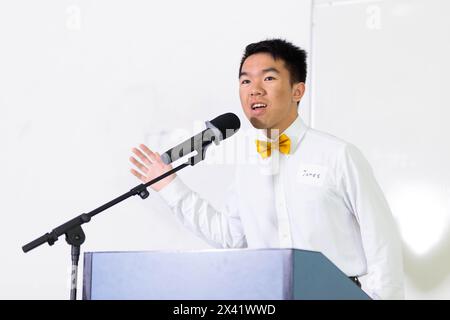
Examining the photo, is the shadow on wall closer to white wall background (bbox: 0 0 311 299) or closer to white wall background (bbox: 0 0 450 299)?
white wall background (bbox: 0 0 450 299)

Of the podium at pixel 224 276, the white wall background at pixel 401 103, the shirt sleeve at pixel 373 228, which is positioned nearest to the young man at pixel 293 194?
the shirt sleeve at pixel 373 228

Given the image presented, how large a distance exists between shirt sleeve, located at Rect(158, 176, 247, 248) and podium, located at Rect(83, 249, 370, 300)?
1117mm

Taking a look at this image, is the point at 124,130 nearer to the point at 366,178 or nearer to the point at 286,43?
the point at 286,43

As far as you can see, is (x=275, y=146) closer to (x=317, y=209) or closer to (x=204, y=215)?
(x=317, y=209)

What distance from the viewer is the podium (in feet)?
4.43

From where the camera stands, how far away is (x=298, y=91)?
2.64 meters

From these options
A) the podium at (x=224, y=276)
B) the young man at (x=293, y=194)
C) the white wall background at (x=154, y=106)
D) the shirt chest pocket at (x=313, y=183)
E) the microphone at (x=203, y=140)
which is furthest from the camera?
the white wall background at (x=154, y=106)

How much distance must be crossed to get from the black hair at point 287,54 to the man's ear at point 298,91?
2 cm

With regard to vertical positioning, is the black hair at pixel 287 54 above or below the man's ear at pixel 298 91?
above

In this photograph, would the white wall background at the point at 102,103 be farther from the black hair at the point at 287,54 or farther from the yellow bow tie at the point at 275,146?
the yellow bow tie at the point at 275,146

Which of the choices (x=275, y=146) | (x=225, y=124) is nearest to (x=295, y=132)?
(x=275, y=146)

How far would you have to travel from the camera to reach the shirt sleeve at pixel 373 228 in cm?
217

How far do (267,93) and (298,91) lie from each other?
160mm

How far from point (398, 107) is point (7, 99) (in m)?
1.77
